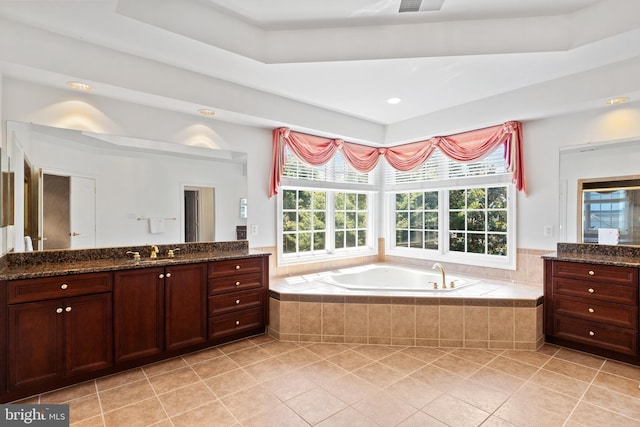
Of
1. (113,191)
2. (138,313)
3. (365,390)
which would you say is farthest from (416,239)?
(113,191)

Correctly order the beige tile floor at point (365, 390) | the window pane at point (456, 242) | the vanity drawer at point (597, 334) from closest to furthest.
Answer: the beige tile floor at point (365, 390) < the vanity drawer at point (597, 334) < the window pane at point (456, 242)

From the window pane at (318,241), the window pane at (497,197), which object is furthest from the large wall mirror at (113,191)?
the window pane at (497,197)

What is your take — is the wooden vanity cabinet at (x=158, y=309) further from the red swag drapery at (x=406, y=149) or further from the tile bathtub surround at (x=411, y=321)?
the red swag drapery at (x=406, y=149)

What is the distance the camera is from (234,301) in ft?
10.8

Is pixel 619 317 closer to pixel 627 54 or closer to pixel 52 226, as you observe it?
pixel 627 54

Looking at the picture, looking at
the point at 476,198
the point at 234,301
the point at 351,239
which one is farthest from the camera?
the point at 351,239

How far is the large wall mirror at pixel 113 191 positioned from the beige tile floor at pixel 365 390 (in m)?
1.16

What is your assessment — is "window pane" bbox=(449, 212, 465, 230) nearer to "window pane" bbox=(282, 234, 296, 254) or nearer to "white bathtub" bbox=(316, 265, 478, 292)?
"white bathtub" bbox=(316, 265, 478, 292)

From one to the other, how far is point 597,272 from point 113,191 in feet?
13.9

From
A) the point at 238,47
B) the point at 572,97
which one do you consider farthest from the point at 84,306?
the point at 572,97

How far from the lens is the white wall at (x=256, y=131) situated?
8.89ft

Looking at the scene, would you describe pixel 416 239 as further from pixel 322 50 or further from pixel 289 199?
pixel 322 50

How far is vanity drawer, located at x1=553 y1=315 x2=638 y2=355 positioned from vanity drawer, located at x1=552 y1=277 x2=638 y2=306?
8.7 inches

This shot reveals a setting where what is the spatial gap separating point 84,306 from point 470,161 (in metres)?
4.08
